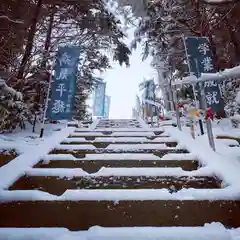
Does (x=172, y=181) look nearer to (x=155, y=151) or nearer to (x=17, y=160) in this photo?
(x=155, y=151)

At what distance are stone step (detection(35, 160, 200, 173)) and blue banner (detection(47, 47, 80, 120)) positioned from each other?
2374mm

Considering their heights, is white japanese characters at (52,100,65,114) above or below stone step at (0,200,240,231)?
above

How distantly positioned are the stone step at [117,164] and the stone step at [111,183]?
0.34m

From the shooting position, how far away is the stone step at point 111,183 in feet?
6.48

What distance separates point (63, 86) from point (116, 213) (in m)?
3.88

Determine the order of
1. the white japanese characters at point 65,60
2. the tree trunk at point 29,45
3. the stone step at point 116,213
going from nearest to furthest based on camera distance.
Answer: the stone step at point 116,213
the white japanese characters at point 65,60
the tree trunk at point 29,45

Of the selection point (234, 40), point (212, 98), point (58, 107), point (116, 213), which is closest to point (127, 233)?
point (116, 213)

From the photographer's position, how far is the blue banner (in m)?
4.94

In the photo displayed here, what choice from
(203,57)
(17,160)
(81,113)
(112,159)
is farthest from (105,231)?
(81,113)

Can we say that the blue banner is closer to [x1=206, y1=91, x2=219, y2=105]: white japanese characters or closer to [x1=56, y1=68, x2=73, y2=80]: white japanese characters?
[x1=56, y1=68, x2=73, y2=80]: white japanese characters

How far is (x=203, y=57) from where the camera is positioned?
456cm

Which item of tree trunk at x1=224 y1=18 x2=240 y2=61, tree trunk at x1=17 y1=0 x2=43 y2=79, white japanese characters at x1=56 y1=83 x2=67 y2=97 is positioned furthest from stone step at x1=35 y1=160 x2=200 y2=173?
tree trunk at x1=224 y1=18 x2=240 y2=61

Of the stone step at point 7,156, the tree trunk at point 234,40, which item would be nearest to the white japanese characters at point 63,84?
the stone step at point 7,156

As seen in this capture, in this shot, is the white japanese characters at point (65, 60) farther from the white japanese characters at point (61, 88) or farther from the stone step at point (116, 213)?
the stone step at point (116, 213)
